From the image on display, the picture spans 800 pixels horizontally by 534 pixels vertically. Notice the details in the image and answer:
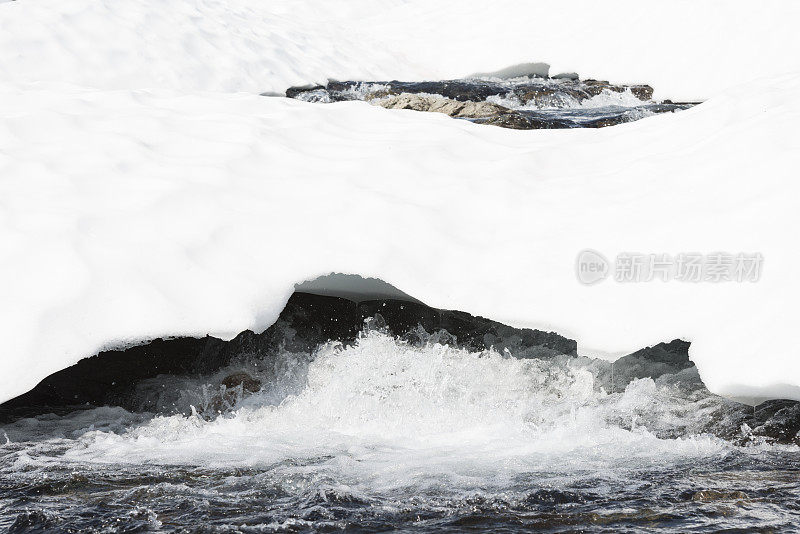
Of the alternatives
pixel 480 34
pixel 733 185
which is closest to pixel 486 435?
pixel 733 185

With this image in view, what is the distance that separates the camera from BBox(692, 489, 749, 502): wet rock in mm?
3109

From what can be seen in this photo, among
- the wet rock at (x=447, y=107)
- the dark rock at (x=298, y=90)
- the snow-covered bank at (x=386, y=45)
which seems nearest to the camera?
the wet rock at (x=447, y=107)

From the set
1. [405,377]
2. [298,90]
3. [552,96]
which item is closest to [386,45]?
[298,90]

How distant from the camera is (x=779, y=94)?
5.62 m

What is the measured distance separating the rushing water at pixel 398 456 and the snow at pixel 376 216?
439 mm

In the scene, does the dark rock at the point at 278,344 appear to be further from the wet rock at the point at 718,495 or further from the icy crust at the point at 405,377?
the wet rock at the point at 718,495

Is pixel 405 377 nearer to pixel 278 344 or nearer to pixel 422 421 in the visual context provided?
pixel 422 421

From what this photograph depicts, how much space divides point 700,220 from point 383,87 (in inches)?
382

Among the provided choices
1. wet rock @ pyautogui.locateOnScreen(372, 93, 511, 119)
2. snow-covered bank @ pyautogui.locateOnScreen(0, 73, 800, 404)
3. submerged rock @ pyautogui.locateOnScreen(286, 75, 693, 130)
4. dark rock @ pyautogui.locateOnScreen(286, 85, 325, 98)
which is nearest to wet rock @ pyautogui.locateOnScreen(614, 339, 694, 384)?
snow-covered bank @ pyautogui.locateOnScreen(0, 73, 800, 404)

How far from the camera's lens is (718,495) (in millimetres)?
3146

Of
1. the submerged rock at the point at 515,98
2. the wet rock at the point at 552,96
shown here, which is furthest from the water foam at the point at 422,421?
the wet rock at the point at 552,96

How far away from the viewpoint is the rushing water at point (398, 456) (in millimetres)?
3014

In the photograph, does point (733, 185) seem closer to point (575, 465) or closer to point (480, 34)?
point (575, 465)

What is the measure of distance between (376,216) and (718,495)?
102 inches
